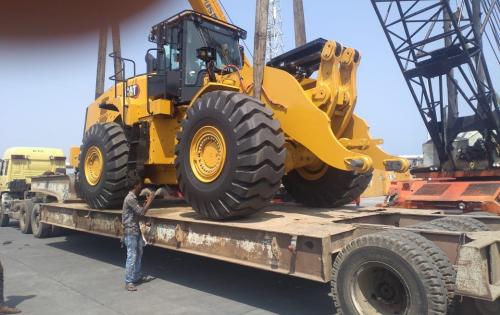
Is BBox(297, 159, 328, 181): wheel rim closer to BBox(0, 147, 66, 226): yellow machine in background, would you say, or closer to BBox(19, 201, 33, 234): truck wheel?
BBox(19, 201, 33, 234): truck wheel

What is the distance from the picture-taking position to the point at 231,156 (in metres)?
5.44

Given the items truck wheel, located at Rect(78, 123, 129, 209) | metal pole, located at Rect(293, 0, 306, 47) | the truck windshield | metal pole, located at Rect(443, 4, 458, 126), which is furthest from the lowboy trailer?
metal pole, located at Rect(443, 4, 458, 126)

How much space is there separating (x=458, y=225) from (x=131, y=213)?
4308 millimetres

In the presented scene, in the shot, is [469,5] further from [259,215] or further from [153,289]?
[153,289]

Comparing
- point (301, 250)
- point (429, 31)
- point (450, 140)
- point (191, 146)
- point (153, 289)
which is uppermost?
point (429, 31)

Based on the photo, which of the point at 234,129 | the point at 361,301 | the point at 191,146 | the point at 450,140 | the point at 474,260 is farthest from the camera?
the point at 450,140

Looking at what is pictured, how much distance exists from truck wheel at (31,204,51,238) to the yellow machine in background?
8.61 ft

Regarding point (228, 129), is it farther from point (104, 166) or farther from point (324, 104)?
point (104, 166)

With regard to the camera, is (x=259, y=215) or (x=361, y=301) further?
(x=259, y=215)

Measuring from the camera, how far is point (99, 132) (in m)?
→ 7.85

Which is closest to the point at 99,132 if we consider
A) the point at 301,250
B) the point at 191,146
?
the point at 191,146

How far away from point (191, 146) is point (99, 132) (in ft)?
8.54

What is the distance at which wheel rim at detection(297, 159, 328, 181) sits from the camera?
726 cm

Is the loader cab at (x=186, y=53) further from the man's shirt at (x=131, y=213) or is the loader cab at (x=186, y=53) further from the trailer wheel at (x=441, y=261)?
the trailer wheel at (x=441, y=261)
